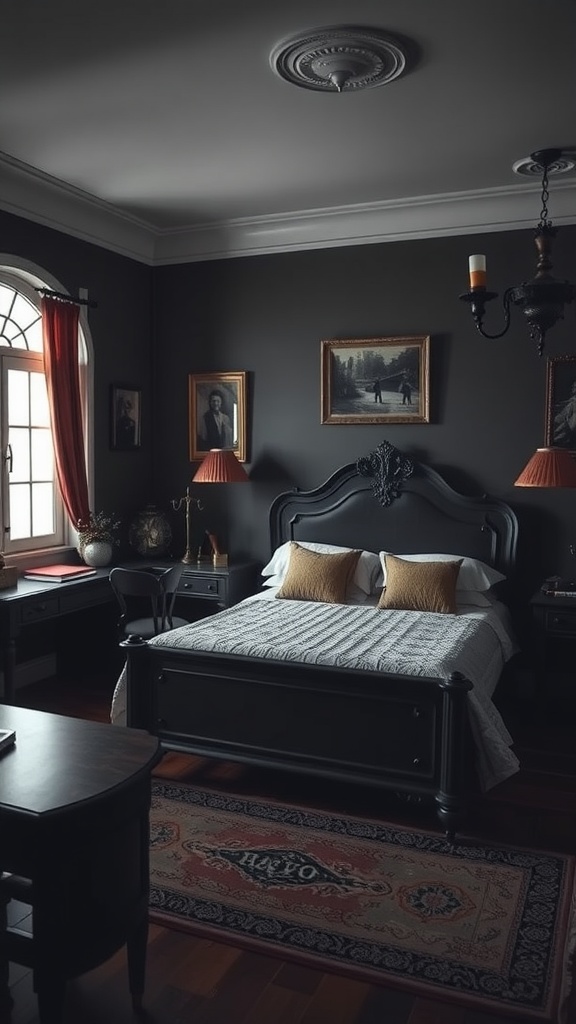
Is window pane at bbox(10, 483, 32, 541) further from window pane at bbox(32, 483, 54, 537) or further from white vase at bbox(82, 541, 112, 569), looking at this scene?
white vase at bbox(82, 541, 112, 569)

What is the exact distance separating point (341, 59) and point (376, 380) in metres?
2.30

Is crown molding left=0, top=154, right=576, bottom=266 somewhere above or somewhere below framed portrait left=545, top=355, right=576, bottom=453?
above

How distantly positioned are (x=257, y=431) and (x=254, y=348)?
56 centimetres

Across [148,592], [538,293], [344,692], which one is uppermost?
[538,293]

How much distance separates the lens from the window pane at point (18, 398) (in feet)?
15.7

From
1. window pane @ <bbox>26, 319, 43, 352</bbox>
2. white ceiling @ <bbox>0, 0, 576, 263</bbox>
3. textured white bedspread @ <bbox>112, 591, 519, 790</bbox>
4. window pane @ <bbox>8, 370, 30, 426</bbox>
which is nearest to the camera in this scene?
white ceiling @ <bbox>0, 0, 576, 263</bbox>

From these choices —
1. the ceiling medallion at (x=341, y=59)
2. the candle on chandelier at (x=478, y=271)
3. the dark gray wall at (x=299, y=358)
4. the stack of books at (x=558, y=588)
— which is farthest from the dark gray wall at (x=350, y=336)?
the ceiling medallion at (x=341, y=59)

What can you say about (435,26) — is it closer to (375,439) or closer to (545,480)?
(545,480)

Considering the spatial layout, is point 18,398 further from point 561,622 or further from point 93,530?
point 561,622

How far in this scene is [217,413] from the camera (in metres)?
5.64

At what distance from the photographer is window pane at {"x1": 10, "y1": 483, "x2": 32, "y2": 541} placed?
4.82 meters

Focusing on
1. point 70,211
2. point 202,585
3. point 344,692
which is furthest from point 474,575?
point 70,211

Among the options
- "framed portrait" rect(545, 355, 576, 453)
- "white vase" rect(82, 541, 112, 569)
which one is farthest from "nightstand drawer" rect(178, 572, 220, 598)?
"framed portrait" rect(545, 355, 576, 453)

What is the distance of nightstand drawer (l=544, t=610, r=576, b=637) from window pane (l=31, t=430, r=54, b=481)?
10.1 ft
